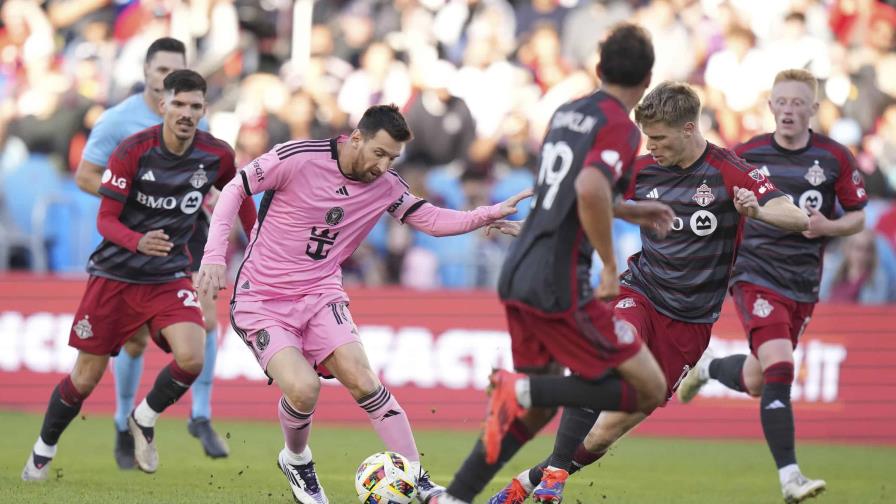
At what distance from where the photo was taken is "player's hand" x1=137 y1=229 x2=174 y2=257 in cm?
795

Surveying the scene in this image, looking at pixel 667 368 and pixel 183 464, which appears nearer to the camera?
pixel 667 368

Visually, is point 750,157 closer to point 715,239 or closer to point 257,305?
point 715,239

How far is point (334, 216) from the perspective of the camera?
24.1ft

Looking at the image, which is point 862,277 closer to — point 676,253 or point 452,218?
point 676,253

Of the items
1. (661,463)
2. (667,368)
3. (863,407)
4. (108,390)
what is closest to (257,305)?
(667,368)

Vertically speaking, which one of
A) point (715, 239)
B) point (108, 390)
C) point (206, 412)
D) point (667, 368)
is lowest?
point (108, 390)

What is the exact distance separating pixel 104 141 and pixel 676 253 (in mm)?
4017

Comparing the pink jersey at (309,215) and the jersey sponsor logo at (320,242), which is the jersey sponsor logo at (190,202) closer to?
the pink jersey at (309,215)

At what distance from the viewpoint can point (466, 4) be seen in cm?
1745

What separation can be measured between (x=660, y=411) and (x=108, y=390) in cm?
560

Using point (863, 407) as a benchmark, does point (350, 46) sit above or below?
above

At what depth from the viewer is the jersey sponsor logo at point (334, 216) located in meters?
7.33

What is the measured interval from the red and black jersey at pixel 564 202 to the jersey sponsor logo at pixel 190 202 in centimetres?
305

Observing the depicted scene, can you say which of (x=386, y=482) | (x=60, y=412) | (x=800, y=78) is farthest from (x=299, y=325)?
(x=800, y=78)
